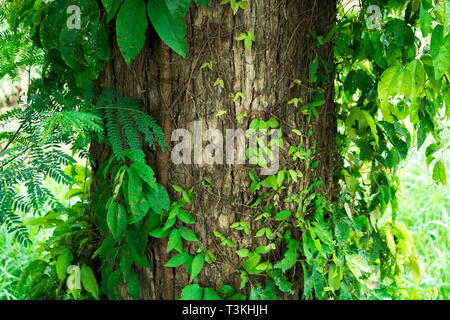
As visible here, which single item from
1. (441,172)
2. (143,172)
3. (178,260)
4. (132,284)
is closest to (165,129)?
(143,172)

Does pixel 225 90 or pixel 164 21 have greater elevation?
pixel 164 21

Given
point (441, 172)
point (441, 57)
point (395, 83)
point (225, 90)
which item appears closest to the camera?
point (441, 57)

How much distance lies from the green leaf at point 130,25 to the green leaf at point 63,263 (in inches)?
34.6

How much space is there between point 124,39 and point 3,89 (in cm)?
220

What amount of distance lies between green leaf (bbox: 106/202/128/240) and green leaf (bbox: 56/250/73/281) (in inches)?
14.9

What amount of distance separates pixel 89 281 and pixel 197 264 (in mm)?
465

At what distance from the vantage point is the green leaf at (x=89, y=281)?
1.41 m

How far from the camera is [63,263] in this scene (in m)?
1.42

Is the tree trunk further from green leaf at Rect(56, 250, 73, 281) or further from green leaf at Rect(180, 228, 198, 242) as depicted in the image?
green leaf at Rect(56, 250, 73, 281)

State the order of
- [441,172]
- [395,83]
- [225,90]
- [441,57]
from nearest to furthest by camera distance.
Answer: [441,57], [395,83], [225,90], [441,172]

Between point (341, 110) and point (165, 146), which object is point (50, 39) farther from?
point (341, 110)

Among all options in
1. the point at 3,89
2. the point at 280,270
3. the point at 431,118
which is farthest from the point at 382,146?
the point at 3,89

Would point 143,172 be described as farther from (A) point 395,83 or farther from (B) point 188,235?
(A) point 395,83

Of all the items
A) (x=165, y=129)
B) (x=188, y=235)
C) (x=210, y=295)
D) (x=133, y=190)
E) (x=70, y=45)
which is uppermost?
A: (x=70, y=45)
